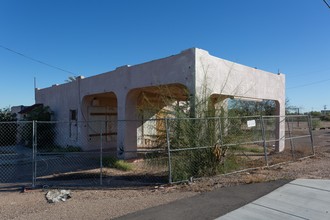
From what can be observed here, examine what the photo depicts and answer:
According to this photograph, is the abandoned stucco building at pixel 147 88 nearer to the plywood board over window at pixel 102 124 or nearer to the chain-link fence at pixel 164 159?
the plywood board over window at pixel 102 124

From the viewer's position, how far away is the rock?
291 inches

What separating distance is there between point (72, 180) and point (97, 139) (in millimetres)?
8512

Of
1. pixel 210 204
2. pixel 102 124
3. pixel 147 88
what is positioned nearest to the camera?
pixel 210 204

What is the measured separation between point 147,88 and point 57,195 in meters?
6.77

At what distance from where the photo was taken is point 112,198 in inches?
293

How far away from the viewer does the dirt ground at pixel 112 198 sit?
20.8 ft

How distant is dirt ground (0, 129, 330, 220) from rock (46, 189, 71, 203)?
5.0 inches

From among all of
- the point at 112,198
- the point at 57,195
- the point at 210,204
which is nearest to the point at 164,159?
the point at 112,198

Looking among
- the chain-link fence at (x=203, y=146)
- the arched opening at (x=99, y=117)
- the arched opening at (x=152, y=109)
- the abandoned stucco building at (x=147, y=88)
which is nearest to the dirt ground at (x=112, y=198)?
the chain-link fence at (x=203, y=146)

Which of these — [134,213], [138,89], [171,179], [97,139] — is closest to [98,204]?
[134,213]

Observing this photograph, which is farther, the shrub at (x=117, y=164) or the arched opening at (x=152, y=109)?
the shrub at (x=117, y=164)

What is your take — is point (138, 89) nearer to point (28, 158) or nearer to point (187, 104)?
point (187, 104)

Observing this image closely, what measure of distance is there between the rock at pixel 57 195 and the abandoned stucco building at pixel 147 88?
4695 millimetres

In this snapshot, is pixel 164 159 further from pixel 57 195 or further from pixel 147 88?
pixel 147 88
